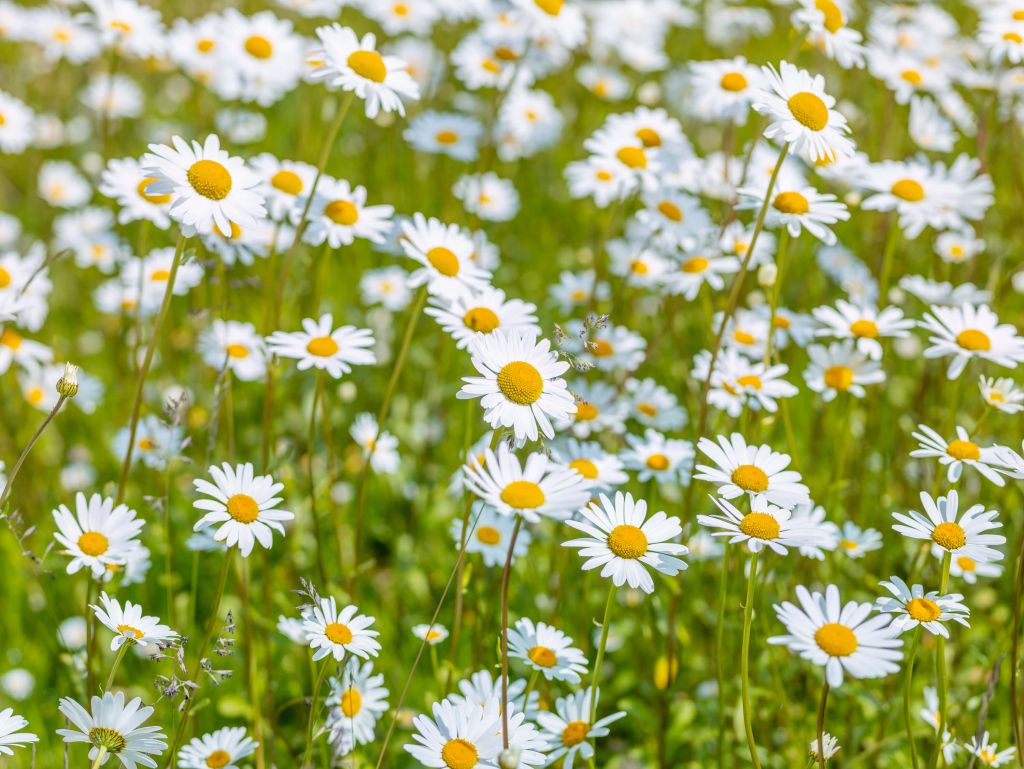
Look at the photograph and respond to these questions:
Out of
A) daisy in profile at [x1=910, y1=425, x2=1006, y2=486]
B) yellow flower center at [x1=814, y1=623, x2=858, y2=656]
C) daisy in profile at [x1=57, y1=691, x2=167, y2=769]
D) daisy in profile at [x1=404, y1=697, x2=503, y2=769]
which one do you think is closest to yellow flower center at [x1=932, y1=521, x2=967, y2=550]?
daisy in profile at [x1=910, y1=425, x2=1006, y2=486]

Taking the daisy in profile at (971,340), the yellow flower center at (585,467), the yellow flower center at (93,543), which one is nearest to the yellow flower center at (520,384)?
the yellow flower center at (585,467)

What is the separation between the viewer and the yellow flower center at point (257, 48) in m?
4.07

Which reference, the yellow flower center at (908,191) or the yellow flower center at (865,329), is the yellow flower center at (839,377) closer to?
the yellow flower center at (865,329)

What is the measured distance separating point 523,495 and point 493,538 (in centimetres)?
80

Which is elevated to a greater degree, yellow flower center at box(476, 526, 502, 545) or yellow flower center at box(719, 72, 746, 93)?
yellow flower center at box(719, 72, 746, 93)

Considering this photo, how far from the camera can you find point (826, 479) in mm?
3592

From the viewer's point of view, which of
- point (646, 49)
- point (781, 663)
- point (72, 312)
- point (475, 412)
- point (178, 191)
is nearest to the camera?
point (178, 191)

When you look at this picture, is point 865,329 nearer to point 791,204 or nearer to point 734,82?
point 791,204

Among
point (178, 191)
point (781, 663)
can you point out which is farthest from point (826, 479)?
point (178, 191)

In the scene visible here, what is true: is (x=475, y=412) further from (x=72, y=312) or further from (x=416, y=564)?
(x=72, y=312)

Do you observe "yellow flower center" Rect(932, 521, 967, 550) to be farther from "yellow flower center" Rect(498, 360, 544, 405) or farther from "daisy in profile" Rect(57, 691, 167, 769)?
"daisy in profile" Rect(57, 691, 167, 769)

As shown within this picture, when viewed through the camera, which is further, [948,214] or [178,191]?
[948,214]

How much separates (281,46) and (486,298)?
211 cm

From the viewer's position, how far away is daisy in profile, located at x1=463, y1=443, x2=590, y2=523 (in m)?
2.03
